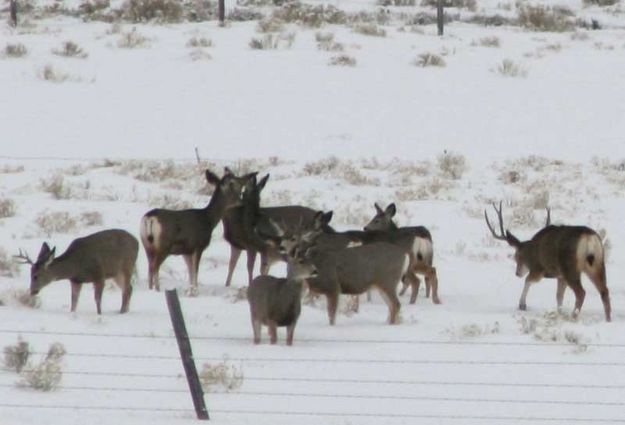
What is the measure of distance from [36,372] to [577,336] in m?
4.71

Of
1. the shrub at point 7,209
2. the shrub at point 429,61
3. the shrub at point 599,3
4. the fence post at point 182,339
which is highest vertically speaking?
the fence post at point 182,339

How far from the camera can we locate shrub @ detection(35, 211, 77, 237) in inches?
709

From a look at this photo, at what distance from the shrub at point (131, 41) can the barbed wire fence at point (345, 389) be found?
71.4ft

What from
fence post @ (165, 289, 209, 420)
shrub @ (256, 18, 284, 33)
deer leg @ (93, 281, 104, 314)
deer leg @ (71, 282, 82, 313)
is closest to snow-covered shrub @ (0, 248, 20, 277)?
deer leg @ (71, 282, 82, 313)

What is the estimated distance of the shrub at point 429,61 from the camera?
32719 millimetres

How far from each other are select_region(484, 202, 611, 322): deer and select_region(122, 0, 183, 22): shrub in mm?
25063

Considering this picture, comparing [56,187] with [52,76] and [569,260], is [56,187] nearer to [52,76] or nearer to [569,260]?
[569,260]

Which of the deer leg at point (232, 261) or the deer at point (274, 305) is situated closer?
the deer at point (274, 305)

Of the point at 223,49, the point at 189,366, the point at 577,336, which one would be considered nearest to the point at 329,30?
the point at 223,49

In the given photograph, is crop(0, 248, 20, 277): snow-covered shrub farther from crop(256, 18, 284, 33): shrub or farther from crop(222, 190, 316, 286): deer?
crop(256, 18, 284, 33): shrub

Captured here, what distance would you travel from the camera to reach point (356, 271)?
13734 mm

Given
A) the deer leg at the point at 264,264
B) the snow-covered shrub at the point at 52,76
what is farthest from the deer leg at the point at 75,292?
the snow-covered shrub at the point at 52,76

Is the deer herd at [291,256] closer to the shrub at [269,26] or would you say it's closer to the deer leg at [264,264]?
the deer leg at [264,264]

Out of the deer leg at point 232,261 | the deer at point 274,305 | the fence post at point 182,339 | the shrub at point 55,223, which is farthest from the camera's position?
the shrub at point 55,223
